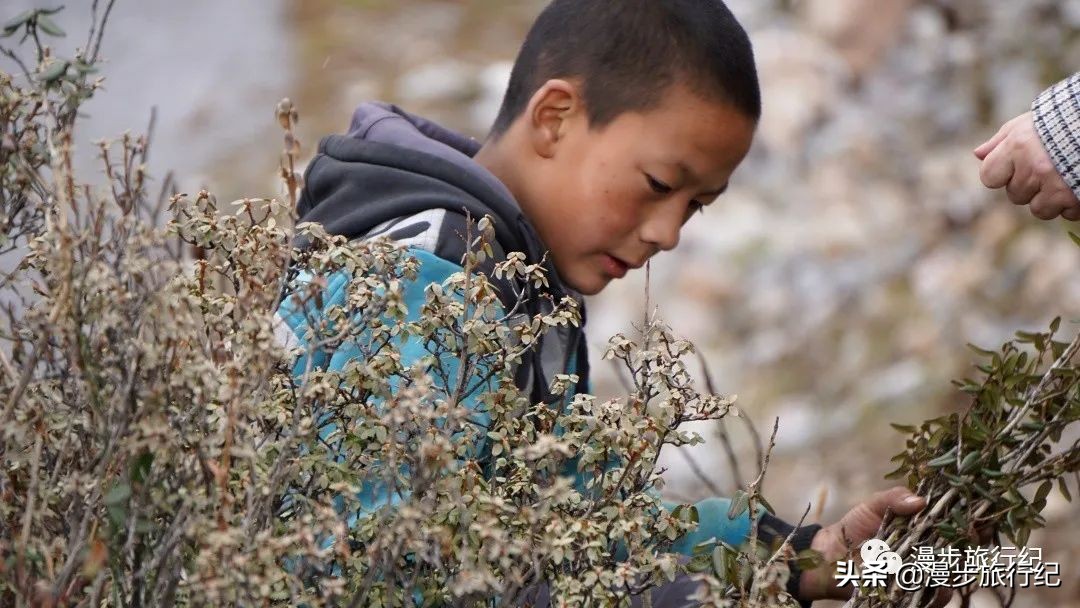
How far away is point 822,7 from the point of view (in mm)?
6246

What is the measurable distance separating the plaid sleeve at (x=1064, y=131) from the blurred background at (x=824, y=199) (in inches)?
67.4

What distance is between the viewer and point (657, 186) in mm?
2344

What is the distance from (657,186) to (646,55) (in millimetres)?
262

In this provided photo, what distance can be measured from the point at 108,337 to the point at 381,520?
0.35 metres

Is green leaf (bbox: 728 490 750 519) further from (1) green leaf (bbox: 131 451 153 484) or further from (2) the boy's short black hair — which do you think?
(2) the boy's short black hair

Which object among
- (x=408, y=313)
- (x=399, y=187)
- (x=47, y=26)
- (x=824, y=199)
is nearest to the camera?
(x=47, y=26)

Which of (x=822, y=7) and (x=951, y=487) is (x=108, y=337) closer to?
(x=951, y=487)

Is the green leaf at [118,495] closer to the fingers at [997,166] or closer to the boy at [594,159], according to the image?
the boy at [594,159]

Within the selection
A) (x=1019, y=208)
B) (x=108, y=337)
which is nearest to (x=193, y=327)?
(x=108, y=337)

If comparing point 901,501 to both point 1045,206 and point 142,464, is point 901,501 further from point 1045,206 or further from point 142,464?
point 142,464

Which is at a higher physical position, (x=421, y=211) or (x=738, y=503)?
(x=421, y=211)

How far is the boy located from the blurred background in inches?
54.9

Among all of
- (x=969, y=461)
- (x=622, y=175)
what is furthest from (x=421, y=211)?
(x=969, y=461)

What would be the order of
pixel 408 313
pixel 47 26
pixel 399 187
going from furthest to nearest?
pixel 399 187
pixel 408 313
pixel 47 26
